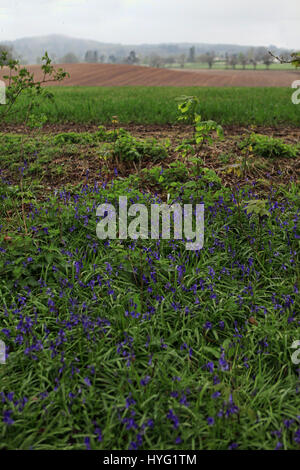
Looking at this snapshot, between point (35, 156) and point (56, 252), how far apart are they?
2.89 metres

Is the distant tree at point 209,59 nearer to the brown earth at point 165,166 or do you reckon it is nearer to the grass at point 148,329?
the brown earth at point 165,166

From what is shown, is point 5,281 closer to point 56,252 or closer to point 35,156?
point 56,252

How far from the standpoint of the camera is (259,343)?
2.84m

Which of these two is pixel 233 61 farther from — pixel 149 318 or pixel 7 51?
pixel 149 318

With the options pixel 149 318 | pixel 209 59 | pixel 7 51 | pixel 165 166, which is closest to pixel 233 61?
pixel 209 59

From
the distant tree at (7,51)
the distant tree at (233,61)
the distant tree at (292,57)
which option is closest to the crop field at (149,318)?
the distant tree at (292,57)

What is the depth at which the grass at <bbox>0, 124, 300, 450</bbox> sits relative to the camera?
224cm

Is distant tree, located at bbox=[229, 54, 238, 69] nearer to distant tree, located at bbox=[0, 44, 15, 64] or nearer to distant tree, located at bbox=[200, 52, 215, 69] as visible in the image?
distant tree, located at bbox=[200, 52, 215, 69]

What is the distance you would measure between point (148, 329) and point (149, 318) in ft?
0.34

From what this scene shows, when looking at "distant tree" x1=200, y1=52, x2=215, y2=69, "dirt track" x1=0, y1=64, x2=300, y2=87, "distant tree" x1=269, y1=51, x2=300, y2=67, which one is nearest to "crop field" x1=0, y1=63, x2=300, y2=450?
"distant tree" x1=269, y1=51, x2=300, y2=67

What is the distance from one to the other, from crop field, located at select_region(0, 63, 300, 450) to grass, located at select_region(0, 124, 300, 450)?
1cm

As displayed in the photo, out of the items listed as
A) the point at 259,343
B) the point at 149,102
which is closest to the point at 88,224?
the point at 259,343

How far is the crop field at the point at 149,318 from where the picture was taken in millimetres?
2252

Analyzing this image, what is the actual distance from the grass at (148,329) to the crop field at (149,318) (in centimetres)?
1
